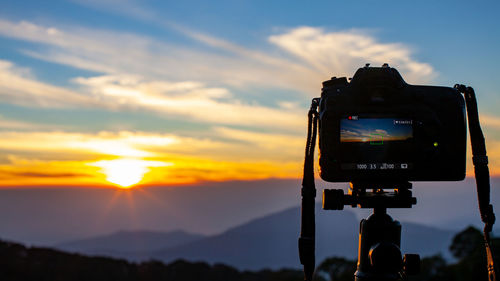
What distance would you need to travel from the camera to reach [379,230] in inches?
203

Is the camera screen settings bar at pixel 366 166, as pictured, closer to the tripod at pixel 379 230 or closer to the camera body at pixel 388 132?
the camera body at pixel 388 132

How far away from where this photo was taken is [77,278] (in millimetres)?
28344

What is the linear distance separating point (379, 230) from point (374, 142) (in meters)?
0.88

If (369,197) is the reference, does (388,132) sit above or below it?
above

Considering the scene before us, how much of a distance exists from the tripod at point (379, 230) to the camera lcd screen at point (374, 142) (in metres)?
0.31

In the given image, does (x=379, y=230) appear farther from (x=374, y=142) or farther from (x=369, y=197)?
(x=374, y=142)

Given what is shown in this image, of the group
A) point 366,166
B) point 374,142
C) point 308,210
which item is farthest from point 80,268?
point 374,142

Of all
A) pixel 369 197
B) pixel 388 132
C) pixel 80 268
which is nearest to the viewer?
pixel 388 132

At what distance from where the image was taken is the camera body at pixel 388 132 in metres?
4.80

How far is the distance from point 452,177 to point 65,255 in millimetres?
27842

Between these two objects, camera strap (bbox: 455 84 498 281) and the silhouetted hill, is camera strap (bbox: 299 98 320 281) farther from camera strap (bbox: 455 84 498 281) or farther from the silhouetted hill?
the silhouetted hill

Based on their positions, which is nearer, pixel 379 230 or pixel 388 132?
pixel 388 132

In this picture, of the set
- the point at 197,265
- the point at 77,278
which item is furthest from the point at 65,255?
the point at 197,265

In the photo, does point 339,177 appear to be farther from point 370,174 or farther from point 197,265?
point 197,265
